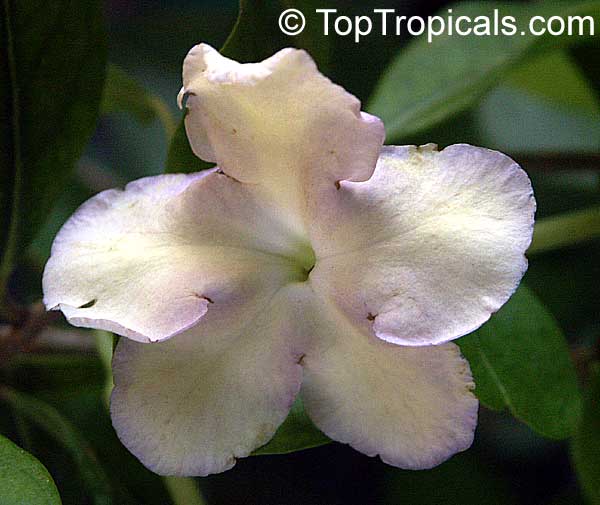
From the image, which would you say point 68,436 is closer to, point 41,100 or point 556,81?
point 41,100

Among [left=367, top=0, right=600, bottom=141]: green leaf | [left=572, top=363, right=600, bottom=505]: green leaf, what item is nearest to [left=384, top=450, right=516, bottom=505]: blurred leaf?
[left=572, top=363, right=600, bottom=505]: green leaf

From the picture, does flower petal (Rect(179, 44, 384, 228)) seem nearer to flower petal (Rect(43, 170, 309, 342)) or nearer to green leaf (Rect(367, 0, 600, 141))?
flower petal (Rect(43, 170, 309, 342))

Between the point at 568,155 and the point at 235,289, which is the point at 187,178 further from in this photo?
the point at 568,155

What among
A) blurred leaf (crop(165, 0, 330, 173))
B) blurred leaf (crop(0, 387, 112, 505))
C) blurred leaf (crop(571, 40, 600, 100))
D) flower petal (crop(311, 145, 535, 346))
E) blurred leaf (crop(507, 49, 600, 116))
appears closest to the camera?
flower petal (crop(311, 145, 535, 346))

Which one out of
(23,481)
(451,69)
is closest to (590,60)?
(451,69)

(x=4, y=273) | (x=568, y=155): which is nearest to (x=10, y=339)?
(x=4, y=273)

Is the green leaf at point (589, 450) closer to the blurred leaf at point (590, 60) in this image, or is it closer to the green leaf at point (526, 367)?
the green leaf at point (526, 367)

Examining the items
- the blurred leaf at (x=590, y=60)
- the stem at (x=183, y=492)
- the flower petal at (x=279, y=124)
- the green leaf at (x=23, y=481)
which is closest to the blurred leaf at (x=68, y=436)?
the stem at (x=183, y=492)
